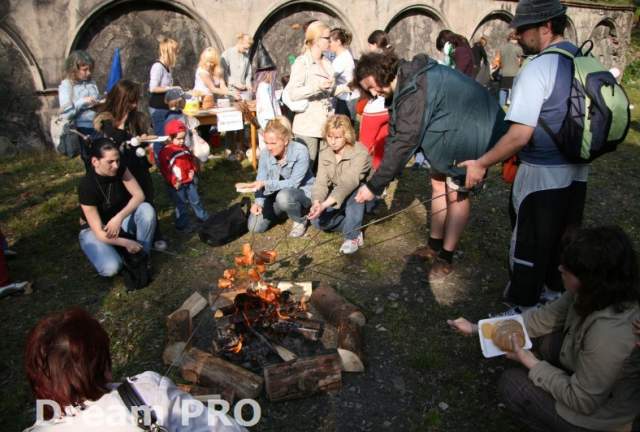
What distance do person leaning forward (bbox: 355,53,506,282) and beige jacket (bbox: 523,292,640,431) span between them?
1740 mm

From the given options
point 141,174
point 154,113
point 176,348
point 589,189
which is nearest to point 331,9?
point 154,113

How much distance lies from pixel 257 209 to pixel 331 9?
7.65 metres

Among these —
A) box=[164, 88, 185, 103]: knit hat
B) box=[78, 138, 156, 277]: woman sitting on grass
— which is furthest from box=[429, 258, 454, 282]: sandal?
box=[164, 88, 185, 103]: knit hat

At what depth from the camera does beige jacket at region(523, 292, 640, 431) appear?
2037 millimetres

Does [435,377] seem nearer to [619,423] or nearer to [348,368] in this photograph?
[348,368]

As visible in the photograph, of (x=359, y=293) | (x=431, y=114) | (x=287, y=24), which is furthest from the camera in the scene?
(x=287, y=24)

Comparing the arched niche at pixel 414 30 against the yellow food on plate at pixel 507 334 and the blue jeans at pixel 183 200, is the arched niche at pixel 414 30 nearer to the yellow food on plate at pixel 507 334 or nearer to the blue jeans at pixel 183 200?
the blue jeans at pixel 183 200

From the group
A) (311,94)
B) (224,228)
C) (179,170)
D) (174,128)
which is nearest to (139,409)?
Answer: (224,228)

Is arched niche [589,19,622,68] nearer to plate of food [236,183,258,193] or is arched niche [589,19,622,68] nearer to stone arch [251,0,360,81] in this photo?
stone arch [251,0,360,81]

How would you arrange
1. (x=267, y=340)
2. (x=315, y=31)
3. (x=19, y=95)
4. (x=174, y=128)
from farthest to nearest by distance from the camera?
(x=19, y=95) → (x=315, y=31) → (x=174, y=128) → (x=267, y=340)

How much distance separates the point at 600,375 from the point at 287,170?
353 centimetres

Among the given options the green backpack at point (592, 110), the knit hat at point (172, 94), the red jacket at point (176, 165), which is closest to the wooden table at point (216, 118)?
the knit hat at point (172, 94)

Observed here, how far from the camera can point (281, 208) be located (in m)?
5.03

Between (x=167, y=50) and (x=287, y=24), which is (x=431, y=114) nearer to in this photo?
(x=167, y=50)
